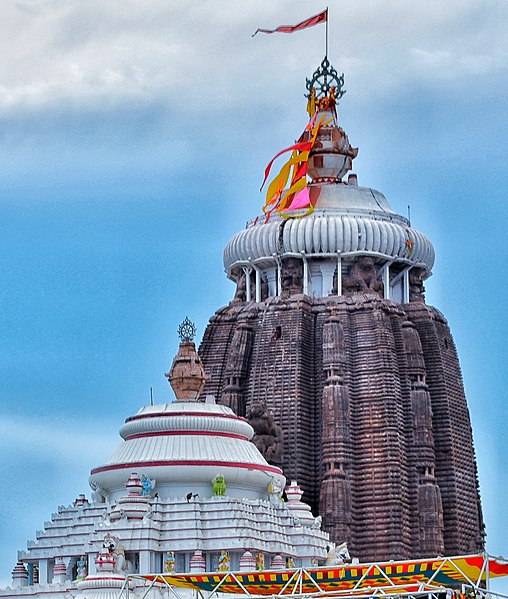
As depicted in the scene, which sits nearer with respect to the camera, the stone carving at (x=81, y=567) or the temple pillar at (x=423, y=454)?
the stone carving at (x=81, y=567)

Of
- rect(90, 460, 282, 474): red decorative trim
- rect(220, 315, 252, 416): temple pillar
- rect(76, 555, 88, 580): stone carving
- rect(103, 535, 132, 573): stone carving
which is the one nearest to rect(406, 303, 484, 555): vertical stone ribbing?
rect(220, 315, 252, 416): temple pillar

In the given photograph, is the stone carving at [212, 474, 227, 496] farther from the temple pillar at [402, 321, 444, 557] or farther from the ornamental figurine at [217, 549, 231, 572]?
the temple pillar at [402, 321, 444, 557]

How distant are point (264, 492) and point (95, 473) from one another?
620 cm

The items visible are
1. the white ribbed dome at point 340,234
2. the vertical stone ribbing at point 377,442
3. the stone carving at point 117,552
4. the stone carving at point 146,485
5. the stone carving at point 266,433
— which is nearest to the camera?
the stone carving at point 117,552

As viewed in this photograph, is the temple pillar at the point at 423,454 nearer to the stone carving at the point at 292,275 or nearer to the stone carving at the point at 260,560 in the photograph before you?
the stone carving at the point at 292,275

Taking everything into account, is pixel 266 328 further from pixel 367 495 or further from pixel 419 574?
pixel 419 574

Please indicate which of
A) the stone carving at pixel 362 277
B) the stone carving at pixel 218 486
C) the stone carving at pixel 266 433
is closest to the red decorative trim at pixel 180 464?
the stone carving at pixel 218 486

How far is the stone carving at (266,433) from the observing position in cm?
8625

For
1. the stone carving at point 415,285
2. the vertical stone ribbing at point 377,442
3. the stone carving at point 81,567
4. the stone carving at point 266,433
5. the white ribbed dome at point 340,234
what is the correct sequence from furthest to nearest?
1. the stone carving at point 415,285
2. the white ribbed dome at point 340,234
3. the vertical stone ribbing at point 377,442
4. the stone carving at point 266,433
5. the stone carving at point 81,567

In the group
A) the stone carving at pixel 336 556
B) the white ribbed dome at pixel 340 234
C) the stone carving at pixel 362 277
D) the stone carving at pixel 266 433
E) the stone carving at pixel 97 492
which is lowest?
the stone carving at pixel 336 556

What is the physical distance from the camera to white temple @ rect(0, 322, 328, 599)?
6712cm

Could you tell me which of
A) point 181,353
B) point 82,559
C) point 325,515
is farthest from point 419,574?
point 325,515

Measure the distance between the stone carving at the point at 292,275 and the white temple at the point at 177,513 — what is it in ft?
66.3

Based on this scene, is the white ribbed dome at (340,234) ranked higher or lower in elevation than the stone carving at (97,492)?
higher
